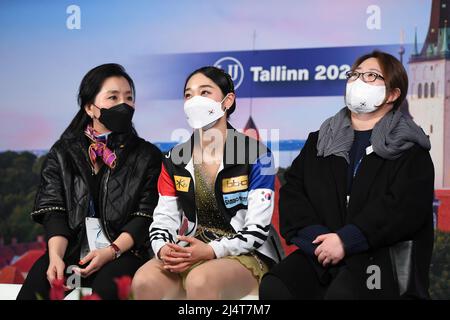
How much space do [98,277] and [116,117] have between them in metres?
0.80

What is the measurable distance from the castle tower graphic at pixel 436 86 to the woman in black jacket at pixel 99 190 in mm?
1824

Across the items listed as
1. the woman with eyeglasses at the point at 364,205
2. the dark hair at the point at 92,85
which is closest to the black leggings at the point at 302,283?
the woman with eyeglasses at the point at 364,205

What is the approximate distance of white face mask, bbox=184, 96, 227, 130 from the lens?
327 cm

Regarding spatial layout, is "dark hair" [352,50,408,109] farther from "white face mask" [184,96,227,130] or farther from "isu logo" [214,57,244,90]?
"isu logo" [214,57,244,90]

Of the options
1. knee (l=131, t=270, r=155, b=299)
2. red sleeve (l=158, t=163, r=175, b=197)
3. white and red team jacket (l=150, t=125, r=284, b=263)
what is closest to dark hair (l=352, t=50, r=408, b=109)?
white and red team jacket (l=150, t=125, r=284, b=263)

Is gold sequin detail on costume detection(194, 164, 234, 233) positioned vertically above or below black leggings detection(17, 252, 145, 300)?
above

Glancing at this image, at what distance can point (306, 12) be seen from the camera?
15.2ft

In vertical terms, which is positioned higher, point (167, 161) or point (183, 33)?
point (183, 33)

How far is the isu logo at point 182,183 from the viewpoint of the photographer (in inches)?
129

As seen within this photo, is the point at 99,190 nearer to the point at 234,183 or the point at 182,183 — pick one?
the point at 182,183

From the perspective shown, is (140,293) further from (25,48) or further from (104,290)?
(25,48)

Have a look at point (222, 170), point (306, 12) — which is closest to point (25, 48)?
point (306, 12)

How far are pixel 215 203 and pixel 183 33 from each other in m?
1.92

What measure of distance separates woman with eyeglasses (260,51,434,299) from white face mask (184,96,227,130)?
1.53 feet
